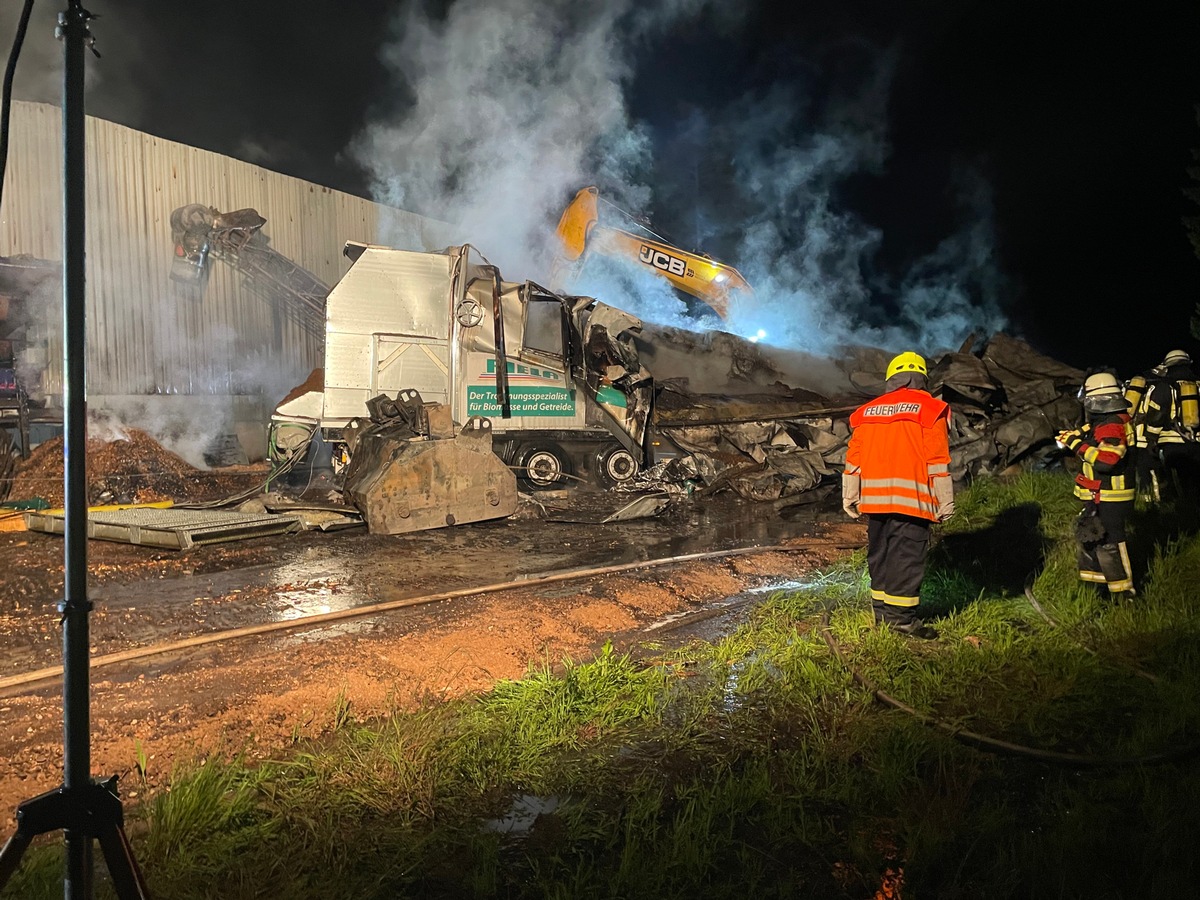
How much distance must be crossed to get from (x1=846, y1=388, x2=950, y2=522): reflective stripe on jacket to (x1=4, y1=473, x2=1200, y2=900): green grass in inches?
30.4

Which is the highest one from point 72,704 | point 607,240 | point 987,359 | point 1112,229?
point 1112,229

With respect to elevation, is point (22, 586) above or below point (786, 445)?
below

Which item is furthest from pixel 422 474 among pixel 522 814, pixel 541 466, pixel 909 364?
pixel 522 814

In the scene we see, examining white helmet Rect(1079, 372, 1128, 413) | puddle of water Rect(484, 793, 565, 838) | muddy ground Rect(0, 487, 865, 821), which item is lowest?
puddle of water Rect(484, 793, 565, 838)

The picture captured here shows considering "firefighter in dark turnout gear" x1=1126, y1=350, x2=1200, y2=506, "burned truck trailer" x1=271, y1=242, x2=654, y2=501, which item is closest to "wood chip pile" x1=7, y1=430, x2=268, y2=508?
"burned truck trailer" x1=271, y1=242, x2=654, y2=501

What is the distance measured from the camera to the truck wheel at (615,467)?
1091 cm

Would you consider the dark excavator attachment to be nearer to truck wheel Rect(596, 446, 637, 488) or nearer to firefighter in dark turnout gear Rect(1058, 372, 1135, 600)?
truck wheel Rect(596, 446, 637, 488)

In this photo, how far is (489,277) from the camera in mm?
10234

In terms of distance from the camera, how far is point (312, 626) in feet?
15.5

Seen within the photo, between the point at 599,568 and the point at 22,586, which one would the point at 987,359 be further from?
the point at 22,586

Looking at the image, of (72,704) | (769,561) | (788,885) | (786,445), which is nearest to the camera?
(72,704)

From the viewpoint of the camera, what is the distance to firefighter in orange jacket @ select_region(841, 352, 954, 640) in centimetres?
447

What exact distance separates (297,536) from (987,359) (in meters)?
10.9

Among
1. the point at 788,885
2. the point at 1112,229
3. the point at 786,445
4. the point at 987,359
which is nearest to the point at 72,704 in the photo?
the point at 788,885
